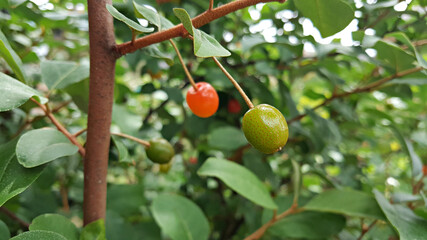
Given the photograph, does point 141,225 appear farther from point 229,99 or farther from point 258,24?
point 258,24

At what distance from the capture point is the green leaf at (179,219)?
99cm

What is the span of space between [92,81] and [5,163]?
0.23m

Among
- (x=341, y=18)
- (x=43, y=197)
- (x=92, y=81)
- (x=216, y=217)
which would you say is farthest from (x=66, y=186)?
(x=341, y=18)

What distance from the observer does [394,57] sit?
3.03ft

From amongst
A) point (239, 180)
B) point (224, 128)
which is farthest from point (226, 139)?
point (239, 180)

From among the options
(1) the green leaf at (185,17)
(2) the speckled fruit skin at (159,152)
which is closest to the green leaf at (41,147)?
(2) the speckled fruit skin at (159,152)

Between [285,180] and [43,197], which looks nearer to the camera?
[43,197]

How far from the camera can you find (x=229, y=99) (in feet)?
4.44

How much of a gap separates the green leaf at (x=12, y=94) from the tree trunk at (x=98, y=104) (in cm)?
11

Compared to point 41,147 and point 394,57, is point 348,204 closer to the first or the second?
point 394,57

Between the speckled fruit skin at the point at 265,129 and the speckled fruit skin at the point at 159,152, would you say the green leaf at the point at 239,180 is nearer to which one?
the speckled fruit skin at the point at 159,152

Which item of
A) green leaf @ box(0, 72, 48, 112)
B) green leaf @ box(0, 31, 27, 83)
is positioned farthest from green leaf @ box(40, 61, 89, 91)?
green leaf @ box(0, 72, 48, 112)

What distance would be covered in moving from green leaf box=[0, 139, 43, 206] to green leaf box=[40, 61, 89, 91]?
24 cm

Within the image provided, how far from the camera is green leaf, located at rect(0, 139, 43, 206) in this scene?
60cm
